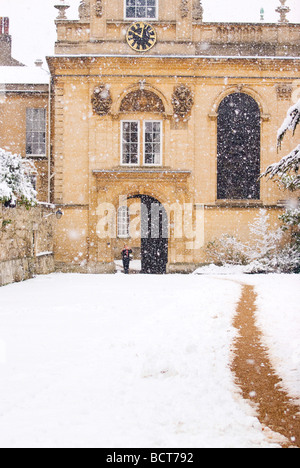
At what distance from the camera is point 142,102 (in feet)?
69.7

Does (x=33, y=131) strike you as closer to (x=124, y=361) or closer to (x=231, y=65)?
(x=231, y=65)

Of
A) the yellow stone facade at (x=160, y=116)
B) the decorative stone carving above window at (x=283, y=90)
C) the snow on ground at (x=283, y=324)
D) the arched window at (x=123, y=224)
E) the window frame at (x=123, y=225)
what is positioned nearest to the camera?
the snow on ground at (x=283, y=324)

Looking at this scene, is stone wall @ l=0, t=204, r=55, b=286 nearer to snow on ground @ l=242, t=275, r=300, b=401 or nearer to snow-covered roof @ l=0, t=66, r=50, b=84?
snow on ground @ l=242, t=275, r=300, b=401

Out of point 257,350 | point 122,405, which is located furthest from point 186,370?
point 257,350

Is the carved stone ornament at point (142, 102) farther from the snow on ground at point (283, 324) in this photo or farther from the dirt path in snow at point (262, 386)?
the dirt path in snow at point (262, 386)

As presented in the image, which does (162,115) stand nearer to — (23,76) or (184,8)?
(184,8)

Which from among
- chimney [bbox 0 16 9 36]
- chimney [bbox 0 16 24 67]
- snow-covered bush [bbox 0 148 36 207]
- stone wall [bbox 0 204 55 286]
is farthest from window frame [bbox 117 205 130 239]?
snow-covered bush [bbox 0 148 36 207]

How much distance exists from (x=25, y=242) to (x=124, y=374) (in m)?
11.5

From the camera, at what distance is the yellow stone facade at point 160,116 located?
818 inches

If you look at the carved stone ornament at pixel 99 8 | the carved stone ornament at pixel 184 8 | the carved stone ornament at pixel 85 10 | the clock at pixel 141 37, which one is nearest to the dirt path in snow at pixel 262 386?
the clock at pixel 141 37

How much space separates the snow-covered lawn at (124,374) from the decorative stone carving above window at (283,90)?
12865mm

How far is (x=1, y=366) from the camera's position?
5.74m

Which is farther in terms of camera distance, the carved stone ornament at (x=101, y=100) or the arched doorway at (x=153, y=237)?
the arched doorway at (x=153, y=237)

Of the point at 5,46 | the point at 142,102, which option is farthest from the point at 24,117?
the point at 5,46
